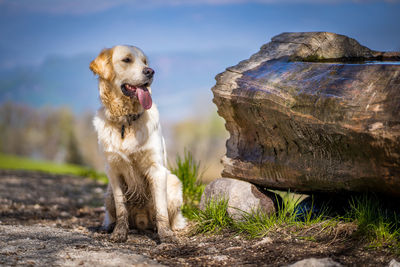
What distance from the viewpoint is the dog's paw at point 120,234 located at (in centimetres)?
459

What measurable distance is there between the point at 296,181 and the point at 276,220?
0.48 meters

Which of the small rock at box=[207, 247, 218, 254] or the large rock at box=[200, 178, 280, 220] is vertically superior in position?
the large rock at box=[200, 178, 280, 220]

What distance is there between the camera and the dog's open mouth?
173 inches

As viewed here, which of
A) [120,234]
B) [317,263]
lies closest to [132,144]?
[120,234]

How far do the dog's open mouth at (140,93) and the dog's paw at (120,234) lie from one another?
58.8 inches

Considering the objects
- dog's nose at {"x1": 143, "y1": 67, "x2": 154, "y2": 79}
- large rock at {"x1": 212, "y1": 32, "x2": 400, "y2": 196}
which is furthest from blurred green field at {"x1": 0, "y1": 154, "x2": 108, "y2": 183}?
large rock at {"x1": 212, "y1": 32, "x2": 400, "y2": 196}

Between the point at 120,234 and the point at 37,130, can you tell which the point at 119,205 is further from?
the point at 37,130

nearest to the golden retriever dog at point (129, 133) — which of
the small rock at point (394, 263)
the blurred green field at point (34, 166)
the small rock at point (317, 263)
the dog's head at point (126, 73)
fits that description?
the dog's head at point (126, 73)

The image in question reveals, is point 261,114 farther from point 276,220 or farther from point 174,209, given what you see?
point 174,209

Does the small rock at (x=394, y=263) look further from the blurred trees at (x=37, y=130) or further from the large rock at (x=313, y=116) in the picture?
the blurred trees at (x=37, y=130)

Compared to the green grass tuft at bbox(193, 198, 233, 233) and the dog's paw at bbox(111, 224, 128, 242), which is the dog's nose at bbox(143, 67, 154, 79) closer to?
the green grass tuft at bbox(193, 198, 233, 233)

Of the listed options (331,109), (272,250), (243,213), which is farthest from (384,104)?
(243,213)

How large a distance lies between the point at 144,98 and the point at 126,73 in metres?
0.35

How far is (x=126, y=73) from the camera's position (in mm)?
4438
